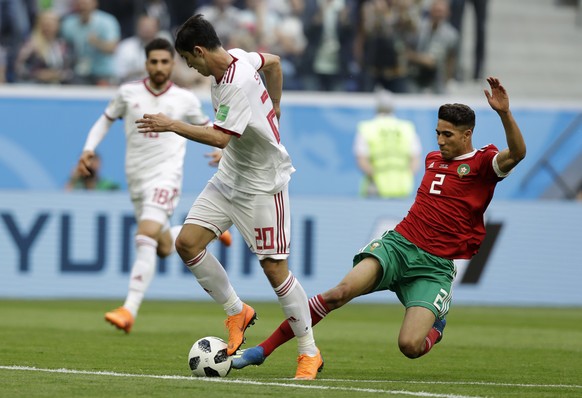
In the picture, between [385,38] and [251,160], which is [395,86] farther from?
[251,160]

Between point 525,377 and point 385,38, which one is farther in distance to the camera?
point 385,38

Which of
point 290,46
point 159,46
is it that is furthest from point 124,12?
point 159,46

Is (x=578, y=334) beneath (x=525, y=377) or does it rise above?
beneath

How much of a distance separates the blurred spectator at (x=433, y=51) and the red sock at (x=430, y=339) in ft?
37.9

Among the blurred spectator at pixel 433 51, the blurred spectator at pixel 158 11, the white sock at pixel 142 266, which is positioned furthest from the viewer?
the blurred spectator at pixel 433 51

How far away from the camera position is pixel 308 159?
18672 mm

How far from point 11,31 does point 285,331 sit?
11604mm

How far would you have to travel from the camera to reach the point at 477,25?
2031 cm

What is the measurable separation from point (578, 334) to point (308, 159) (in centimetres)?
713

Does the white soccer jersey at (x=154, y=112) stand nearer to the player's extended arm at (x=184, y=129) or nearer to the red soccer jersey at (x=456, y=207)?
the red soccer jersey at (x=456, y=207)

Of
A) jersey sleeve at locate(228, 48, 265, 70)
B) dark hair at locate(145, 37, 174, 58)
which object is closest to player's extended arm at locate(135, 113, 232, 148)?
jersey sleeve at locate(228, 48, 265, 70)

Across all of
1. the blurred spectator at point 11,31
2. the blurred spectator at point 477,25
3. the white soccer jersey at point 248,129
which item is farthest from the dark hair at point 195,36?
the blurred spectator at point 477,25

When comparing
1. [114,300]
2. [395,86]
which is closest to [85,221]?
[114,300]

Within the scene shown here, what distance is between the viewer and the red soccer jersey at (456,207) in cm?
830
